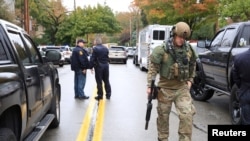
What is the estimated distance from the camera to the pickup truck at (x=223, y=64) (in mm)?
7684

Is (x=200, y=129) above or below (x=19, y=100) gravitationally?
below

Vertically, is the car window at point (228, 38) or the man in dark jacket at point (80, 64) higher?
the car window at point (228, 38)

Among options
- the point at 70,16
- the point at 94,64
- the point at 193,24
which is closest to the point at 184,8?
the point at 193,24

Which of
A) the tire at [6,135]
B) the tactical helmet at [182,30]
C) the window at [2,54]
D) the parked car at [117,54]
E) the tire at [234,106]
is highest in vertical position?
the tactical helmet at [182,30]

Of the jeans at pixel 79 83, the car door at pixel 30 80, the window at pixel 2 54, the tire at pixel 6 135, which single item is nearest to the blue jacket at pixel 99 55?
the jeans at pixel 79 83

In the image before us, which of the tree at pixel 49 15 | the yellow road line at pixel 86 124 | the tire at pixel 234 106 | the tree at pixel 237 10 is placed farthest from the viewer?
the tree at pixel 49 15

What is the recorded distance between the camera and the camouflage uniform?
5.43m

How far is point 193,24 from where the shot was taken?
104 feet

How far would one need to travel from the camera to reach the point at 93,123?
791 centimetres

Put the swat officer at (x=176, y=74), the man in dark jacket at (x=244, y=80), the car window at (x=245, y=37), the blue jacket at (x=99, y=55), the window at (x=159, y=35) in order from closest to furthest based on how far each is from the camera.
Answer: the man in dark jacket at (x=244, y=80)
the swat officer at (x=176, y=74)
the car window at (x=245, y=37)
the blue jacket at (x=99, y=55)
the window at (x=159, y=35)

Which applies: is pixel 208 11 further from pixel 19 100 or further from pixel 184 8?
pixel 19 100

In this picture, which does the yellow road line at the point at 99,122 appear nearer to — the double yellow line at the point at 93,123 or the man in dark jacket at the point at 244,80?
the double yellow line at the point at 93,123

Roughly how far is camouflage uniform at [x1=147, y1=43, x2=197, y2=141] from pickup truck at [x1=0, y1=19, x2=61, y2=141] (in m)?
1.58

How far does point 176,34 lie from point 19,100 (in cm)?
229
